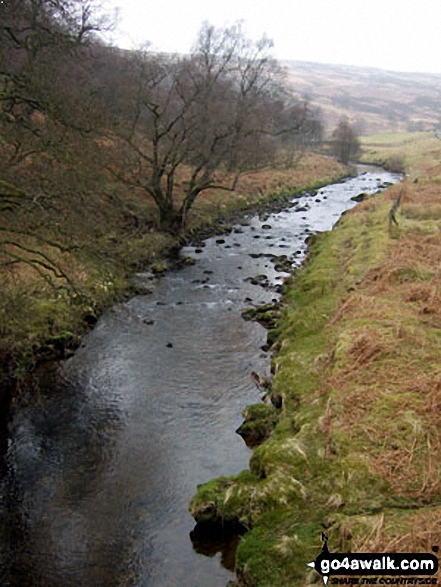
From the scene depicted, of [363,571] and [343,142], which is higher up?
[343,142]

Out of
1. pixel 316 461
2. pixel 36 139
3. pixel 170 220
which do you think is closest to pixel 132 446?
pixel 316 461

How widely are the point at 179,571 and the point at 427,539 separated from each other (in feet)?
16.0

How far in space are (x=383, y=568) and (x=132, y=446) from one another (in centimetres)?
820

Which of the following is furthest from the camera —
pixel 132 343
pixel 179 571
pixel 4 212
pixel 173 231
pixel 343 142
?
pixel 343 142

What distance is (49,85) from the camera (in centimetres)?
1717

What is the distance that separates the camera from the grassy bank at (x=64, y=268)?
15562 mm

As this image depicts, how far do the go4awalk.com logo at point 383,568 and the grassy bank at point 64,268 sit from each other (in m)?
10.1

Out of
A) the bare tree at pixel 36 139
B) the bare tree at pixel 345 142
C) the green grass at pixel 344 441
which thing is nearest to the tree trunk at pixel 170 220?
the bare tree at pixel 36 139

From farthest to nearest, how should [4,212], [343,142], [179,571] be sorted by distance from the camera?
[343,142], [4,212], [179,571]

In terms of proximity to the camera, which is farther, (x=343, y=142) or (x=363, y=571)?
(x=343, y=142)

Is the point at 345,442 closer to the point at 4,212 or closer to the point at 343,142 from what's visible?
the point at 4,212

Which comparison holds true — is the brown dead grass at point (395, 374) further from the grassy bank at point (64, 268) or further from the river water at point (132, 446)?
the grassy bank at point (64, 268)

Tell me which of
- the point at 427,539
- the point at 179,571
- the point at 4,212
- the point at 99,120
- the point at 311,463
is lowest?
the point at 179,571

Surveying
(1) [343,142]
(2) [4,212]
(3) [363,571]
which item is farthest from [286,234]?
(1) [343,142]
